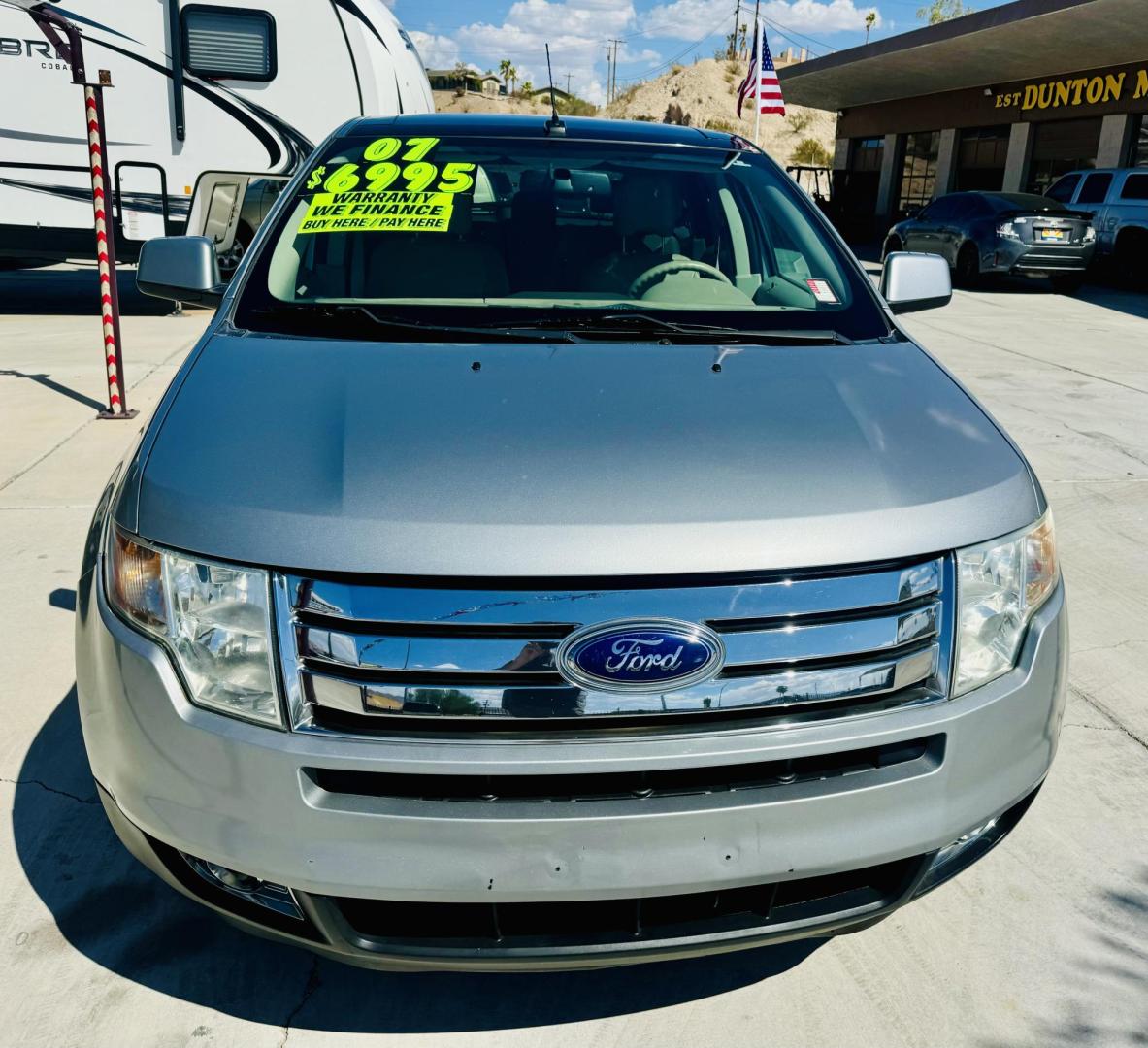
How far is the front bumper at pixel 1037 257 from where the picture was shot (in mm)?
16062

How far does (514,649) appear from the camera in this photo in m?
1.77

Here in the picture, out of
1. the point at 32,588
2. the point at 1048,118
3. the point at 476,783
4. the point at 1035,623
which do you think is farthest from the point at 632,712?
the point at 1048,118

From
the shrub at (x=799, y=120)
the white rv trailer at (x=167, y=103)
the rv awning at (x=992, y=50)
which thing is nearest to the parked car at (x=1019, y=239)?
the rv awning at (x=992, y=50)

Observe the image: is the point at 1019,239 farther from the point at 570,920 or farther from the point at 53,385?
the point at 570,920

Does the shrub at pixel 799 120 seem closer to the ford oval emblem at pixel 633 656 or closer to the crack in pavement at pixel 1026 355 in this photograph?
the crack in pavement at pixel 1026 355

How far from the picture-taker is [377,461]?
199cm

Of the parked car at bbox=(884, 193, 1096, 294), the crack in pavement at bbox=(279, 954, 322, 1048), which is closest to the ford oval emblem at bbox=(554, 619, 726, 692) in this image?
the crack in pavement at bbox=(279, 954, 322, 1048)

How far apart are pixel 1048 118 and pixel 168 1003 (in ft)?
89.6

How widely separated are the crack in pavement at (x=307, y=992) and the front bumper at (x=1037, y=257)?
16.2 m

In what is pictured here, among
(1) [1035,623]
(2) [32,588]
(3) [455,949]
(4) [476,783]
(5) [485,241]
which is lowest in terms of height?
(2) [32,588]

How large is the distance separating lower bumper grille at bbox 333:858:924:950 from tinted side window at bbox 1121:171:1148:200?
1842cm

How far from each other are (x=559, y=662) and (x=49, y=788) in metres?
1.93

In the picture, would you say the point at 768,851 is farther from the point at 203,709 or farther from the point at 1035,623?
the point at 203,709

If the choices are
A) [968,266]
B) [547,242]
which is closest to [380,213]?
[547,242]
